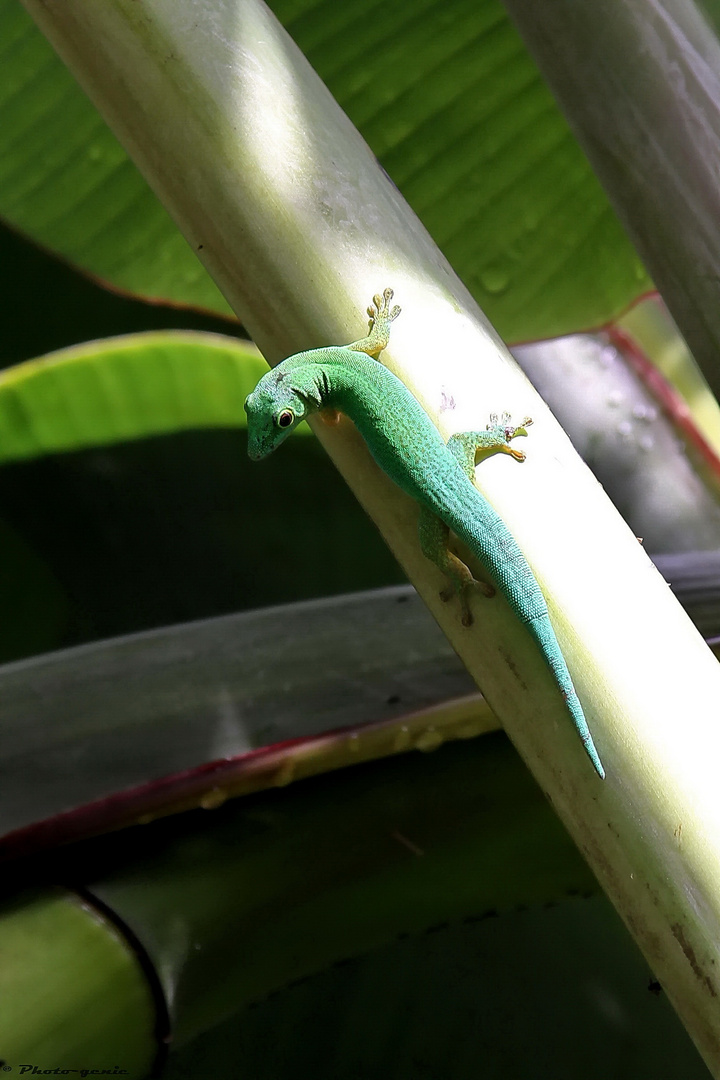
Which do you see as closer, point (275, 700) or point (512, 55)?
point (275, 700)

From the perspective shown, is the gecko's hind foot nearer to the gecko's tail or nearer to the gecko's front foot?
the gecko's tail

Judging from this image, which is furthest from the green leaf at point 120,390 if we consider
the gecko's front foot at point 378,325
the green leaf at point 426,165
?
the gecko's front foot at point 378,325

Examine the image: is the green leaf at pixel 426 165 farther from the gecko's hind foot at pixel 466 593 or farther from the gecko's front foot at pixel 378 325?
the gecko's hind foot at pixel 466 593

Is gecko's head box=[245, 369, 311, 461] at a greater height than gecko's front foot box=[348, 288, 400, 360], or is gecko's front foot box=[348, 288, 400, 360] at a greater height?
gecko's front foot box=[348, 288, 400, 360]

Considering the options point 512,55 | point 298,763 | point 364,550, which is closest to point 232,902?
point 298,763

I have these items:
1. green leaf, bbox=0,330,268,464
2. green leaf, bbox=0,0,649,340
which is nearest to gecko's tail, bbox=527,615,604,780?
green leaf, bbox=0,330,268,464

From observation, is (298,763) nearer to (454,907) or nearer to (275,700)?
(275,700)
